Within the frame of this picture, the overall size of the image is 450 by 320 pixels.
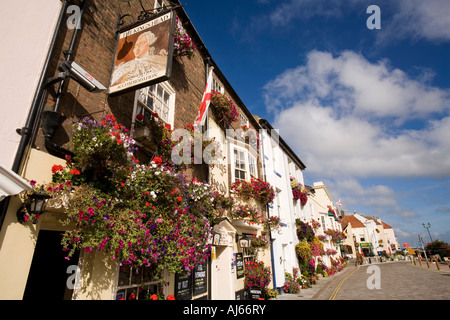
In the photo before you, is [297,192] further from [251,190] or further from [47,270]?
[47,270]

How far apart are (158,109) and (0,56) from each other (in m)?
3.62

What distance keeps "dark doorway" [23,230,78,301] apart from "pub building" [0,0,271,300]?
0.02m

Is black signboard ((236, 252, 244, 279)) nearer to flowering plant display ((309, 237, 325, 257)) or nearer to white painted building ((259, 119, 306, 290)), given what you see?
white painted building ((259, 119, 306, 290))

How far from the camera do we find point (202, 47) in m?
10.6

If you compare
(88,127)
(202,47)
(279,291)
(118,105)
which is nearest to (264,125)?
(202,47)

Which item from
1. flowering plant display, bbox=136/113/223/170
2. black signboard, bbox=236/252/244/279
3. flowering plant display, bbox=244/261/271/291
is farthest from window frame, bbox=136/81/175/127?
flowering plant display, bbox=244/261/271/291

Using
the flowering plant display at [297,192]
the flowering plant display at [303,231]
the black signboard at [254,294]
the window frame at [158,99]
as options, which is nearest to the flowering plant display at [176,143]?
the window frame at [158,99]

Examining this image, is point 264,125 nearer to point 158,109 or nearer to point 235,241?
point 235,241

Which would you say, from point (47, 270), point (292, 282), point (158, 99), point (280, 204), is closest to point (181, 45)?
point (158, 99)

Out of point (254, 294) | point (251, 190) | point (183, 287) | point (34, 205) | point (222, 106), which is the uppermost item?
point (222, 106)

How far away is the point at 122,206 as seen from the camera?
4246 mm

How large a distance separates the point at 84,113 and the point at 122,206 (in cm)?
202

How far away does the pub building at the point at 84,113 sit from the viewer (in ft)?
11.6

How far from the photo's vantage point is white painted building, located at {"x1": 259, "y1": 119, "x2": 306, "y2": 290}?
44.3ft
